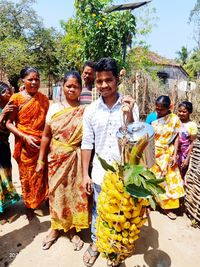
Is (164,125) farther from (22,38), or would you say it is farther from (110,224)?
(22,38)

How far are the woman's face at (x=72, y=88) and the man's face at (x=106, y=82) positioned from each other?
0.49m

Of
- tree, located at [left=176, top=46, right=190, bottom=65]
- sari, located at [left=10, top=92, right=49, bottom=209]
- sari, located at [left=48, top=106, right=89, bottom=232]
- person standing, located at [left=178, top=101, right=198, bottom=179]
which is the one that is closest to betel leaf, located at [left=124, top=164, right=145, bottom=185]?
sari, located at [left=48, top=106, right=89, bottom=232]

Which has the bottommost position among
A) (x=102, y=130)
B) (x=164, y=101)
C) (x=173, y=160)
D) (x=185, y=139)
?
(x=173, y=160)

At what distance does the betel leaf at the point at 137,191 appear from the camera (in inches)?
58.1

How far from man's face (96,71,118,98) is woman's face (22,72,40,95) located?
122 centimetres

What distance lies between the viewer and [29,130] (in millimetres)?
3160

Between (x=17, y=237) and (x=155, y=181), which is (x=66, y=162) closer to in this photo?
(x=17, y=237)

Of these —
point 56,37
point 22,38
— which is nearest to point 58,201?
point 22,38

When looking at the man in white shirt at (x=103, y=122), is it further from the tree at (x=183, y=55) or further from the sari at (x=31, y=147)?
the tree at (x=183, y=55)

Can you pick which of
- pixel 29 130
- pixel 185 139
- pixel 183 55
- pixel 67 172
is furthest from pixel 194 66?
pixel 67 172

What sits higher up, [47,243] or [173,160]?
[173,160]

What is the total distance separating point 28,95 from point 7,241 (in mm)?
1813

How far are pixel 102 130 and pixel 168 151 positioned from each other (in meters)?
1.59

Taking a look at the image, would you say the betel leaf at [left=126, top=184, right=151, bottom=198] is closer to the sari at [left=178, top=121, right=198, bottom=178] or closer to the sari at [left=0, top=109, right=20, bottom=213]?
the sari at [left=0, top=109, right=20, bottom=213]
